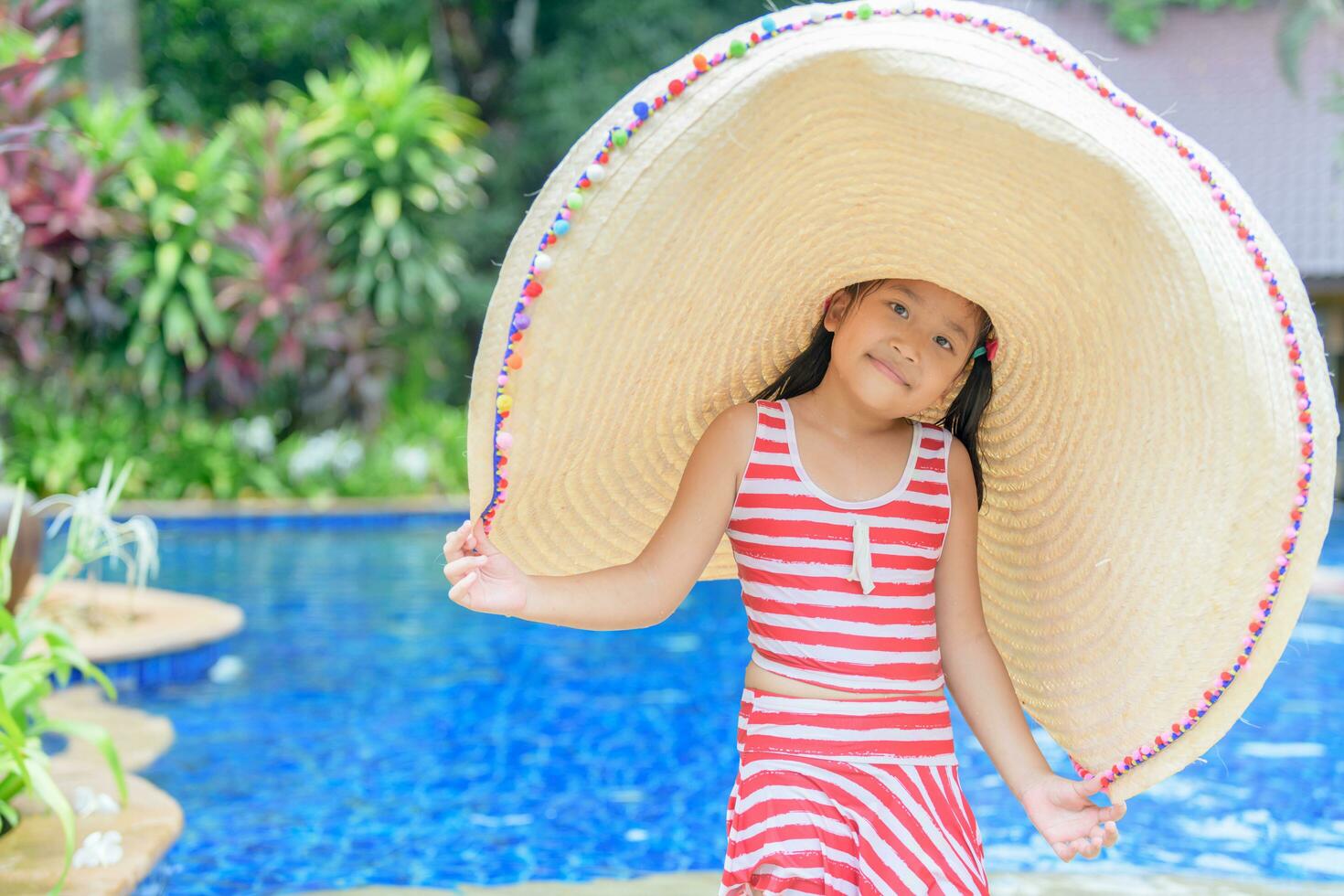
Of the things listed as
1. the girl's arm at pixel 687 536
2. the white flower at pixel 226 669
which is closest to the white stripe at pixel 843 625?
the girl's arm at pixel 687 536

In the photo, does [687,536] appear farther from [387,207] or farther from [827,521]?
[387,207]

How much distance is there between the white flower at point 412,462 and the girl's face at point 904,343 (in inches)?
412

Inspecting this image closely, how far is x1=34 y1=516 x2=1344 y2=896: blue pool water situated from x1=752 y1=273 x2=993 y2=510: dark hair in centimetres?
57

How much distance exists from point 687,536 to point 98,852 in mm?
1570

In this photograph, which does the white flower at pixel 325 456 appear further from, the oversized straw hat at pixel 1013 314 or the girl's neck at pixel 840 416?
the girl's neck at pixel 840 416

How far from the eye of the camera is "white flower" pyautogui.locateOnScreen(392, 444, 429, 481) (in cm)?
1221

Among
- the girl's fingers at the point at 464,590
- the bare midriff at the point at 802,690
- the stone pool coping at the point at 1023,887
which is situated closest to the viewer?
the girl's fingers at the point at 464,590

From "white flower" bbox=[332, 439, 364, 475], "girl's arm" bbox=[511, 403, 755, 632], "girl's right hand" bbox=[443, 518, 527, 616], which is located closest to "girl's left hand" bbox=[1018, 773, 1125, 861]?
"girl's arm" bbox=[511, 403, 755, 632]

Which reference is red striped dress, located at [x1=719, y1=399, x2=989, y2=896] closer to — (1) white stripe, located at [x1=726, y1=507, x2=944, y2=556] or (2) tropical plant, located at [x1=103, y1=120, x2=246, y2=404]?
(1) white stripe, located at [x1=726, y1=507, x2=944, y2=556]

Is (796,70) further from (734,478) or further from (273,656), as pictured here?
(273,656)

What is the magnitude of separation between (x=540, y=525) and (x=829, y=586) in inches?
15.9

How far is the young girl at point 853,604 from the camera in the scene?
180 centimetres

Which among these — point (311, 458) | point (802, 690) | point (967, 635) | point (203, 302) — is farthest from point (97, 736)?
point (203, 302)

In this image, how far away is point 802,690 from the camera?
6.22 ft
